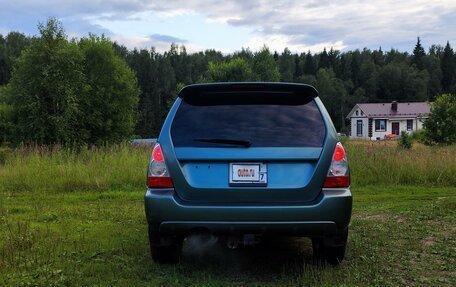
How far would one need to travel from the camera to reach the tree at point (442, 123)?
38.2 m

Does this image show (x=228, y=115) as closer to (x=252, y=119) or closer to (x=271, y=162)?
(x=252, y=119)

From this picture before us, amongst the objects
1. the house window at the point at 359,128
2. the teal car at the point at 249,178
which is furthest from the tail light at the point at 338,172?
the house window at the point at 359,128

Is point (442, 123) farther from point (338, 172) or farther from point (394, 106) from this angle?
point (394, 106)

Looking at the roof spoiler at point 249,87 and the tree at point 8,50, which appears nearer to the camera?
the roof spoiler at point 249,87

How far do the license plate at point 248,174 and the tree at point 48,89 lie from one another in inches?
1181

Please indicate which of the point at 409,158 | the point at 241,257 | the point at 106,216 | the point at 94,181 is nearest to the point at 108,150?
the point at 94,181

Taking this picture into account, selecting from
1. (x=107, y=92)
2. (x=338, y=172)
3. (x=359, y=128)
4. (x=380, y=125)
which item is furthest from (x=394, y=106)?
(x=338, y=172)

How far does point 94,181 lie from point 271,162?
838 centimetres

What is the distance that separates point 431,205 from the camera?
28.1 feet

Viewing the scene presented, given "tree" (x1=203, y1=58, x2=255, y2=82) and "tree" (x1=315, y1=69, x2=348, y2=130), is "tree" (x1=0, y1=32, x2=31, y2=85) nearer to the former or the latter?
"tree" (x1=203, y1=58, x2=255, y2=82)

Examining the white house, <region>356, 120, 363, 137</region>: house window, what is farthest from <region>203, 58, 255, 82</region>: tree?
<region>356, 120, 363, 137</region>: house window

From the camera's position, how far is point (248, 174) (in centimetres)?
414

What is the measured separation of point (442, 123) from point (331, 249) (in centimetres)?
3732

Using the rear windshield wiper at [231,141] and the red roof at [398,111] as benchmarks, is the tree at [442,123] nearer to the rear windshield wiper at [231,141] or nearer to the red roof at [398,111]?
the rear windshield wiper at [231,141]
